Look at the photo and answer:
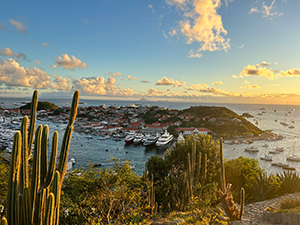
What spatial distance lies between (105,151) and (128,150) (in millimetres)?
5563

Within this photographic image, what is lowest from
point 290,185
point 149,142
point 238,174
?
point 149,142

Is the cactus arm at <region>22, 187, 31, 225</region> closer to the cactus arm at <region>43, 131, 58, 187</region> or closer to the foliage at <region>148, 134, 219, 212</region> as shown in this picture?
the cactus arm at <region>43, 131, 58, 187</region>

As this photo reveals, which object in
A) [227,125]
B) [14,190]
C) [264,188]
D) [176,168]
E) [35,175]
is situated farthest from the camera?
[227,125]

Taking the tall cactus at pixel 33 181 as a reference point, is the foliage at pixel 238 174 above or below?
below

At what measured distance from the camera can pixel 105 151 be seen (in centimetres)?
4078

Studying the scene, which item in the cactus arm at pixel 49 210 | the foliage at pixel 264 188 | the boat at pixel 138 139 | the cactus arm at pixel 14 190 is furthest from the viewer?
the boat at pixel 138 139

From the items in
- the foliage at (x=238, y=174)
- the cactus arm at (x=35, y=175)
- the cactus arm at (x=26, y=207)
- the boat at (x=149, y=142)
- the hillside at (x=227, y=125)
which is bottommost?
the boat at (x=149, y=142)

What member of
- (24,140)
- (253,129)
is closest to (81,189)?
(24,140)

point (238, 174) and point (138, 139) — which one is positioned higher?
point (238, 174)

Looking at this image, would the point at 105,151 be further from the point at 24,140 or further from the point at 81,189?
the point at 24,140

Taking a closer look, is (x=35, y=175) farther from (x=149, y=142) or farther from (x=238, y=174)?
(x=149, y=142)

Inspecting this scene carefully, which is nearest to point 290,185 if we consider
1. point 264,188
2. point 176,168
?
point 264,188

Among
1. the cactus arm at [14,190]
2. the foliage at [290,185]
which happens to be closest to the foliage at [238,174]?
the foliage at [290,185]

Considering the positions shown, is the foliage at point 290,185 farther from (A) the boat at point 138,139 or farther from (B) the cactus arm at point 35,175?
(A) the boat at point 138,139
